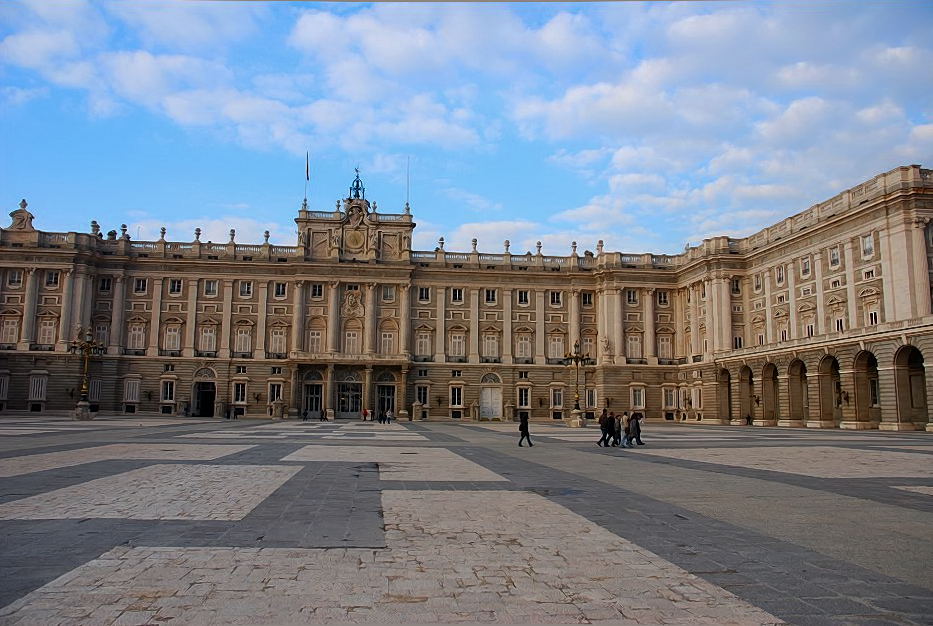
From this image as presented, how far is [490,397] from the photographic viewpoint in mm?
70375

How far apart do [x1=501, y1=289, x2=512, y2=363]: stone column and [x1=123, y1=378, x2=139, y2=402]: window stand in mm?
35135

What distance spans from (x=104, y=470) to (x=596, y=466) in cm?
1202

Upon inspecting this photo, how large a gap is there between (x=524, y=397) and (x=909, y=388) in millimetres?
35342

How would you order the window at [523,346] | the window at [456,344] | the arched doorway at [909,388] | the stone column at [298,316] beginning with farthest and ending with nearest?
1. the window at [523,346]
2. the window at [456,344]
3. the stone column at [298,316]
4. the arched doorway at [909,388]

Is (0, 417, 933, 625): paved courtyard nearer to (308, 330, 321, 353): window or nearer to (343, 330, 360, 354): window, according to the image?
(343, 330, 360, 354): window

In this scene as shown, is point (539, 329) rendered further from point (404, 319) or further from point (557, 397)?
point (404, 319)

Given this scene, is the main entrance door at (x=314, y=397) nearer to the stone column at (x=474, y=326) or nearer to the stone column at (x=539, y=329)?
the stone column at (x=474, y=326)

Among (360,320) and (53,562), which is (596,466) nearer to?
(53,562)

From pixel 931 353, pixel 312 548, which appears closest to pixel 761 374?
pixel 931 353

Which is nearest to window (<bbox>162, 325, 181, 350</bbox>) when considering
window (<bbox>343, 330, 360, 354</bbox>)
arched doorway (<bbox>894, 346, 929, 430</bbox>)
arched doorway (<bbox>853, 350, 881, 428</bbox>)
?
window (<bbox>343, 330, 360, 354</bbox>)

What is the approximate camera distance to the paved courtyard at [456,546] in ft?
19.6

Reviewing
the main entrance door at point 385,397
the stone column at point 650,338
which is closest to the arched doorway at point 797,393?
the stone column at point 650,338

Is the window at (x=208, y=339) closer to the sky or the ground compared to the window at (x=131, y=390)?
closer to the sky

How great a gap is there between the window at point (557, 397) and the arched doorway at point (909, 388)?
32.1 metres
